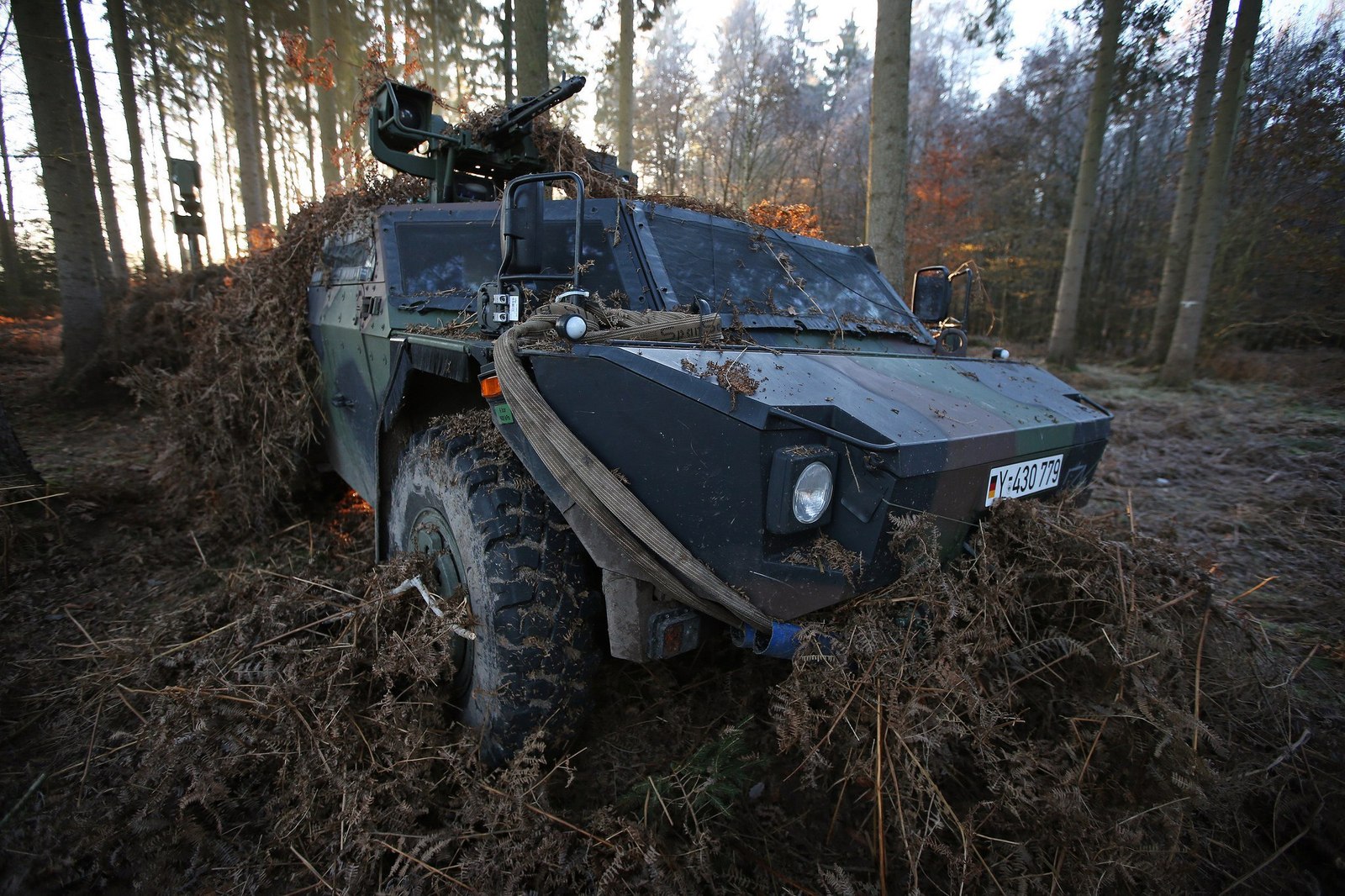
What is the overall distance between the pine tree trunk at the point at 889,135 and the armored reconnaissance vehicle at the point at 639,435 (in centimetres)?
388

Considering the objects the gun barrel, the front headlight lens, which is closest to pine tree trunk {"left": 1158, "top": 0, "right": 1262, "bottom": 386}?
the gun barrel

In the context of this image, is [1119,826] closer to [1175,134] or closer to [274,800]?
[274,800]

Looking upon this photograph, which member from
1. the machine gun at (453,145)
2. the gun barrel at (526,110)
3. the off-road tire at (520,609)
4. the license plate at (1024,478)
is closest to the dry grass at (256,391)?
the machine gun at (453,145)

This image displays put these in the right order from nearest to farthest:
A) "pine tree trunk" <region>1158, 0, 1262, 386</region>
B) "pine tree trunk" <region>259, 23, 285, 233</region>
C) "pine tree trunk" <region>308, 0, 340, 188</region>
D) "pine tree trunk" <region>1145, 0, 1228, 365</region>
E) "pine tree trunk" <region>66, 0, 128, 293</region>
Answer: "pine tree trunk" <region>66, 0, 128, 293</region> → "pine tree trunk" <region>1158, 0, 1262, 386</region> → "pine tree trunk" <region>1145, 0, 1228, 365</region> → "pine tree trunk" <region>308, 0, 340, 188</region> → "pine tree trunk" <region>259, 23, 285, 233</region>

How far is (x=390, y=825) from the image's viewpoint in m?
1.81

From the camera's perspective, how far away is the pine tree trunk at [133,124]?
11383 millimetres

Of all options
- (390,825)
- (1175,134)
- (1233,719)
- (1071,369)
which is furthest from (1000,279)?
(390,825)

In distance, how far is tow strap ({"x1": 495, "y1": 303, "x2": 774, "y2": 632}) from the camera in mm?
1599

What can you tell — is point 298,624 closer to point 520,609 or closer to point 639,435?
point 520,609

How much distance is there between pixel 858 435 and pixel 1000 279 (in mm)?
18706

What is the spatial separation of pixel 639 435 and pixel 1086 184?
11493 mm

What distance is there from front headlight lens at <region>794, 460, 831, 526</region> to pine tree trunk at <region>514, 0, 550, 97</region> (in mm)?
6879

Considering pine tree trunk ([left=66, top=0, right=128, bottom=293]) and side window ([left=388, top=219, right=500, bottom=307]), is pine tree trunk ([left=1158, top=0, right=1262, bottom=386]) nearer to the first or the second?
side window ([left=388, top=219, right=500, bottom=307])

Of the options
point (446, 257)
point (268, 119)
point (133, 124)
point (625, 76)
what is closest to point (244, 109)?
point (133, 124)
